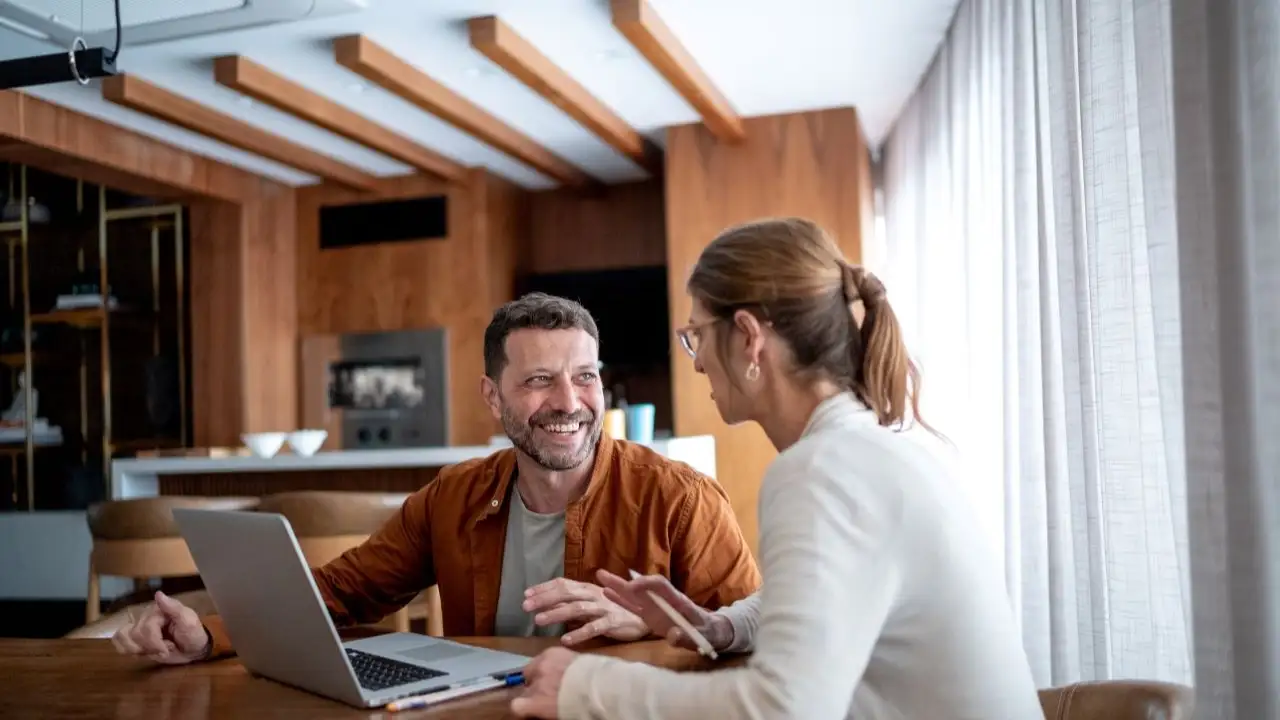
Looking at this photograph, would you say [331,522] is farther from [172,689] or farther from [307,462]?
[172,689]

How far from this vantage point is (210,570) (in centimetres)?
140

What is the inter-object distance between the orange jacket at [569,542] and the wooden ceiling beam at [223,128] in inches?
126

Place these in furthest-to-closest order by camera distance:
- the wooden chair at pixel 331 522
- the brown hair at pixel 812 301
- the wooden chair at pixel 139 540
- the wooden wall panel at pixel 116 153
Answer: the wooden wall panel at pixel 116 153, the wooden chair at pixel 139 540, the wooden chair at pixel 331 522, the brown hair at pixel 812 301

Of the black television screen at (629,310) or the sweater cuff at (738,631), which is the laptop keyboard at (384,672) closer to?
the sweater cuff at (738,631)

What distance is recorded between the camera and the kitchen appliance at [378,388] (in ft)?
19.9

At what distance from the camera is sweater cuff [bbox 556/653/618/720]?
42.5 inches

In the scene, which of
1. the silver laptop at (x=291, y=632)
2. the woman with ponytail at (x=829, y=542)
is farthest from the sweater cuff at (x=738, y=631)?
the silver laptop at (x=291, y=632)

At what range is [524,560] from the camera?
1893 millimetres

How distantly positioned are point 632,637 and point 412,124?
4.18m

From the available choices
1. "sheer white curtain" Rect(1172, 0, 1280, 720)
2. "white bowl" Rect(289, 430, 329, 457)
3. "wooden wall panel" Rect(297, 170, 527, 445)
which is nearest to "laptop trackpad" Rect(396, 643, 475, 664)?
"sheer white curtain" Rect(1172, 0, 1280, 720)

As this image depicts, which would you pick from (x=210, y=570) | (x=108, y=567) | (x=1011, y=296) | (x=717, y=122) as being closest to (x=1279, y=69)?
(x=210, y=570)

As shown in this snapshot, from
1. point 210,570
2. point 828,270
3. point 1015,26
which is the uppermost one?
point 1015,26

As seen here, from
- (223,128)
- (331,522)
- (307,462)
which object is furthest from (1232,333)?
(223,128)

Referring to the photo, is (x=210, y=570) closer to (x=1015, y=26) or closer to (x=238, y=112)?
(x=1015, y=26)
